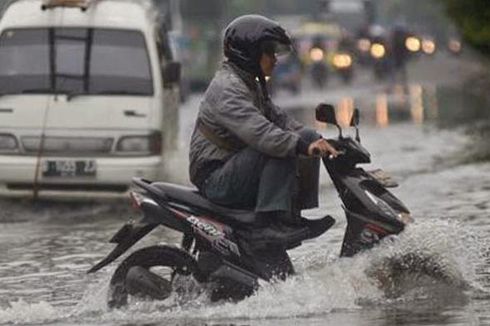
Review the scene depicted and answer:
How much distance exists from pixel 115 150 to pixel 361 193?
821cm

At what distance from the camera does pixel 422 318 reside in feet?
32.7

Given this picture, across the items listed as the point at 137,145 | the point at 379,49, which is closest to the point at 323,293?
the point at 137,145

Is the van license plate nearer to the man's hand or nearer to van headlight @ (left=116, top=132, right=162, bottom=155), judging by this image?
van headlight @ (left=116, top=132, right=162, bottom=155)

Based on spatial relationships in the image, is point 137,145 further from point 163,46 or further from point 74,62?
point 163,46

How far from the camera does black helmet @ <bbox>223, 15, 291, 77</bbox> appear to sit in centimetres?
1048

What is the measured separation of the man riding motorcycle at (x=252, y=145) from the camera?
10297mm

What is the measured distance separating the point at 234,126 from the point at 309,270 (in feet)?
3.69

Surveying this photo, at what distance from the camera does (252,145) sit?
10336mm

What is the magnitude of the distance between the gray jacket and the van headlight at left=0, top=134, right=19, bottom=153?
785 cm

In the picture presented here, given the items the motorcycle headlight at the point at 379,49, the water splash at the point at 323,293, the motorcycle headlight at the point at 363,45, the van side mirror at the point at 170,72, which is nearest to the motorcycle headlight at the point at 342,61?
the motorcycle headlight at the point at 363,45

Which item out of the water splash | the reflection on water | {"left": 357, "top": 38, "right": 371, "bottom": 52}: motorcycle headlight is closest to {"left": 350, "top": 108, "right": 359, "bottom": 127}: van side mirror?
the water splash

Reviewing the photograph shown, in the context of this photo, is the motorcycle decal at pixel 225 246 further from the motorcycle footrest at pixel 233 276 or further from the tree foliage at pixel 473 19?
the tree foliage at pixel 473 19

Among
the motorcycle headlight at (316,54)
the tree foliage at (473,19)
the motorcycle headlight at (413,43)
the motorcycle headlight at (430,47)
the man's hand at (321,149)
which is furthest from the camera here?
the motorcycle headlight at (316,54)

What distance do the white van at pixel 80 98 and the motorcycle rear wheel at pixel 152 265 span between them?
759cm
